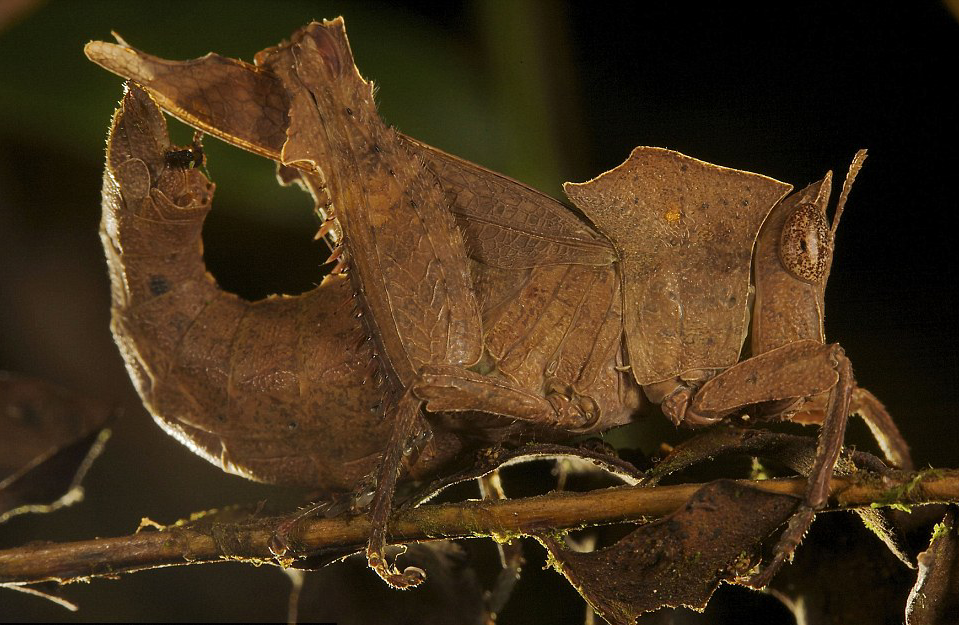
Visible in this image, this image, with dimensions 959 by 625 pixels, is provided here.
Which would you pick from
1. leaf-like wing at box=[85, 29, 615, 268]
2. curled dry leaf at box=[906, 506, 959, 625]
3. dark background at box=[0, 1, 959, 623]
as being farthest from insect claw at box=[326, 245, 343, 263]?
curled dry leaf at box=[906, 506, 959, 625]

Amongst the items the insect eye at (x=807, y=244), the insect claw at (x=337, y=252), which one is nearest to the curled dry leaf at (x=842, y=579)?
the insect eye at (x=807, y=244)

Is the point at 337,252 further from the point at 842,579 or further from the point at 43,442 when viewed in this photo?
the point at 842,579

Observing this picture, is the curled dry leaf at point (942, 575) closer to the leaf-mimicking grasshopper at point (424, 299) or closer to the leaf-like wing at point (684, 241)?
the leaf-mimicking grasshopper at point (424, 299)

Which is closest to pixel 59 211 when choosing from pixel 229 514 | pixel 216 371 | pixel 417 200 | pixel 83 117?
pixel 83 117

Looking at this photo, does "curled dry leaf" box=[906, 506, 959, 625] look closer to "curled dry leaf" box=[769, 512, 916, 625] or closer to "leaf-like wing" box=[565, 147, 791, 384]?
"curled dry leaf" box=[769, 512, 916, 625]

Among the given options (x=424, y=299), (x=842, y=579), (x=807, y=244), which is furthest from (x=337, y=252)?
(x=842, y=579)

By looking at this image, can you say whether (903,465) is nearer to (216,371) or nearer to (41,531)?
(216,371)
